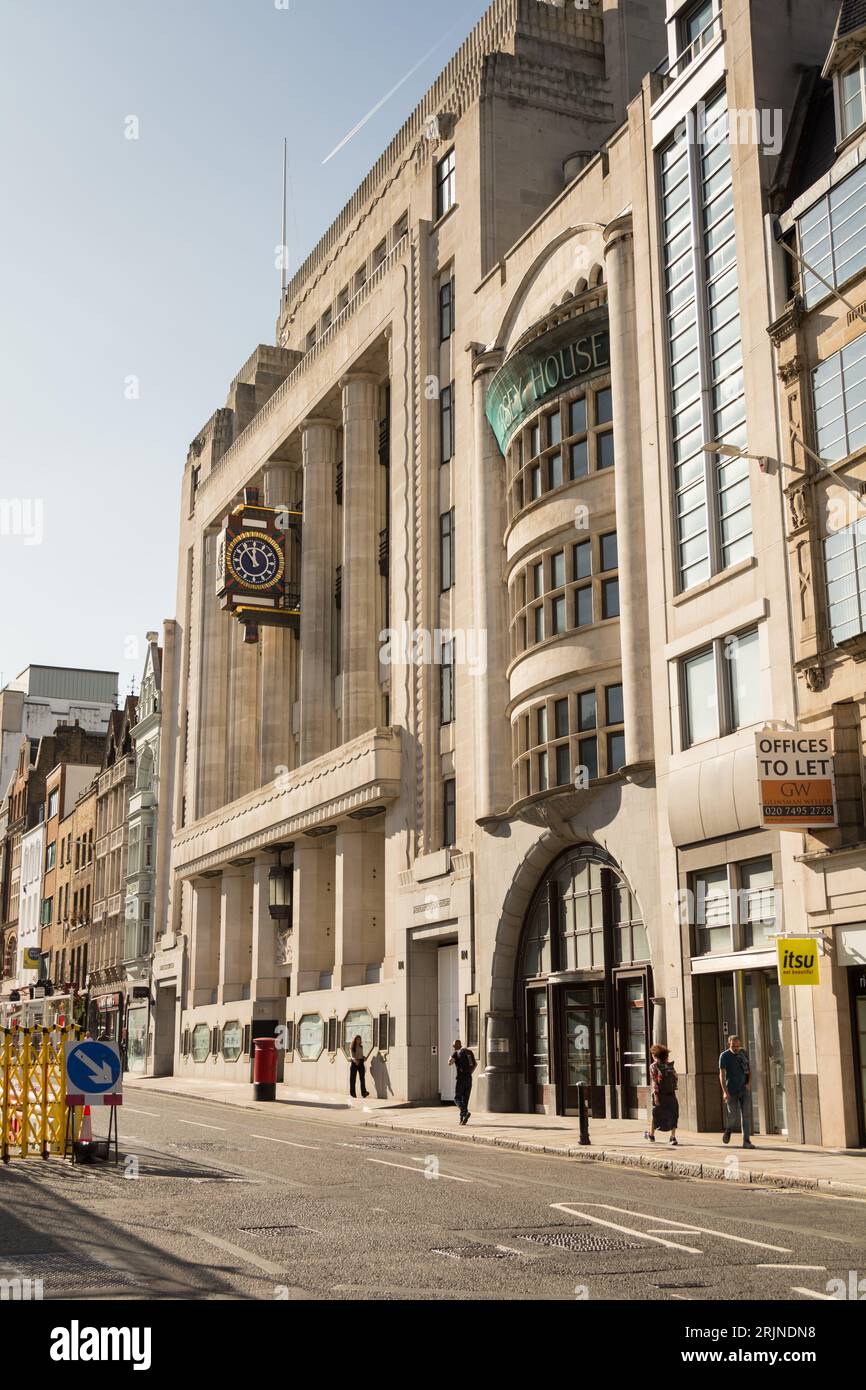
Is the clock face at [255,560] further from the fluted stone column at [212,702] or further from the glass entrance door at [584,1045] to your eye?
the glass entrance door at [584,1045]

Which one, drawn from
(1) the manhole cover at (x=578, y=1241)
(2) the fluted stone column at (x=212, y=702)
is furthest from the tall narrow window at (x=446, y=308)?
(1) the manhole cover at (x=578, y=1241)

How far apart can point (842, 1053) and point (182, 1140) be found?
11.4 metres

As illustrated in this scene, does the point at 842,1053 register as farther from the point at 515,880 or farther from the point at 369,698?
the point at 369,698

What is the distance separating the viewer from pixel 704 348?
30.4 meters

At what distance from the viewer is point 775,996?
26.6 meters

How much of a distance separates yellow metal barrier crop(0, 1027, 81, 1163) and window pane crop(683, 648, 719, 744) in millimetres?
13663

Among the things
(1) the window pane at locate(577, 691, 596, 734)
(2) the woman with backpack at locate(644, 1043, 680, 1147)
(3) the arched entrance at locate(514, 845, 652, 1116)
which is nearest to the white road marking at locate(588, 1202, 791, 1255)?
(2) the woman with backpack at locate(644, 1043, 680, 1147)

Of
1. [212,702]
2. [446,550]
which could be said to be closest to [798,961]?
[446,550]

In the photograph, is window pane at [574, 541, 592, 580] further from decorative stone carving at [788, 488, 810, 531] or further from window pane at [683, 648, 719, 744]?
decorative stone carving at [788, 488, 810, 531]

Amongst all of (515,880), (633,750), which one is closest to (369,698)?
(515,880)

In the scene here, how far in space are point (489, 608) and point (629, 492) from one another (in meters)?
7.40

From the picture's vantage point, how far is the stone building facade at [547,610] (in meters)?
28.4

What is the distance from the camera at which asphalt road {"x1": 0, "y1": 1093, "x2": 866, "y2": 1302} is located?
10.2 meters

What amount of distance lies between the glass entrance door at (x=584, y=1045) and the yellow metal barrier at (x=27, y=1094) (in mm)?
13650
